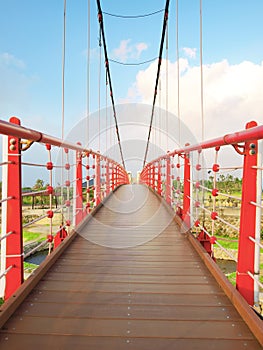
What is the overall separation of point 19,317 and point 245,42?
16.1 feet

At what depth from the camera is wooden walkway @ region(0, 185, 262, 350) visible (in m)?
1.12

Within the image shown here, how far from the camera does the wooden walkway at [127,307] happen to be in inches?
44.2

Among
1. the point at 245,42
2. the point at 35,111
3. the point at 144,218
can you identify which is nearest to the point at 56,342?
the point at 144,218

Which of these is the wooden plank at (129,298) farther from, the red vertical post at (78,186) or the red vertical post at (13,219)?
the red vertical post at (78,186)

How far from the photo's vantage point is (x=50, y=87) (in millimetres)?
5945

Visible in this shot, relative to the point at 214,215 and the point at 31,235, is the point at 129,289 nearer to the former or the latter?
the point at 214,215

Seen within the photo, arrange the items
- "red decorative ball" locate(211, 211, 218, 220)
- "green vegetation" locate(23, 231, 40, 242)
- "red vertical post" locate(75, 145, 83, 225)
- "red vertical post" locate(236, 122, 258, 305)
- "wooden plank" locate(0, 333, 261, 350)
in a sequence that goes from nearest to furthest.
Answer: "wooden plank" locate(0, 333, 261, 350)
"red vertical post" locate(236, 122, 258, 305)
"red decorative ball" locate(211, 211, 218, 220)
"red vertical post" locate(75, 145, 83, 225)
"green vegetation" locate(23, 231, 40, 242)

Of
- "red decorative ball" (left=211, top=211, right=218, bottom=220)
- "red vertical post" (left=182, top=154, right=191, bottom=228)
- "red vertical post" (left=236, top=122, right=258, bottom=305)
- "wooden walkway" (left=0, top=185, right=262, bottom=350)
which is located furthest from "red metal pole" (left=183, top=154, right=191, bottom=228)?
"red vertical post" (left=236, top=122, right=258, bottom=305)

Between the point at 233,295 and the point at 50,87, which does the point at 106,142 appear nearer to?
the point at 50,87

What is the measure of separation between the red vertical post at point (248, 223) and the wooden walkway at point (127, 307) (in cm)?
11

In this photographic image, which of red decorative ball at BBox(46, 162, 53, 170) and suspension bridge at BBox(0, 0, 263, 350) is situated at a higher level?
red decorative ball at BBox(46, 162, 53, 170)

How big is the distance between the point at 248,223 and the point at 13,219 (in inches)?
41.9

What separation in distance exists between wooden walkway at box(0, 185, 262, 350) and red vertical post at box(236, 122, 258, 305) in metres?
0.11

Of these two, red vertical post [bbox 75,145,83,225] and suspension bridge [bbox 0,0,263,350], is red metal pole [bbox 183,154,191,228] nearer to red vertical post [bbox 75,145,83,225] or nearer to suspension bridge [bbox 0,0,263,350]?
suspension bridge [bbox 0,0,263,350]
